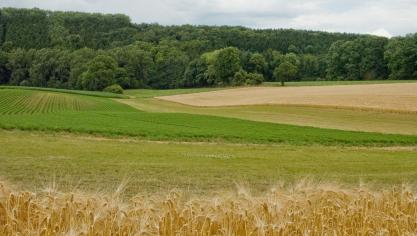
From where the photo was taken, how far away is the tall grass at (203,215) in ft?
15.4

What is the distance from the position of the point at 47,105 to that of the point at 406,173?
58.5 metres

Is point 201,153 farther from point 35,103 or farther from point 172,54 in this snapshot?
point 172,54

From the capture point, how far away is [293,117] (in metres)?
54.4

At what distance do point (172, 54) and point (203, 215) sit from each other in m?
143

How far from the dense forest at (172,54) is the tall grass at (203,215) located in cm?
10590

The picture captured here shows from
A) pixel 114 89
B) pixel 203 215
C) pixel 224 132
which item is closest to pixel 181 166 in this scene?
pixel 203 215

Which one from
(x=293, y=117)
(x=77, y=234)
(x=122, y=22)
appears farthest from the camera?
(x=122, y=22)

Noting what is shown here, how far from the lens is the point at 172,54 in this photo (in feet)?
479

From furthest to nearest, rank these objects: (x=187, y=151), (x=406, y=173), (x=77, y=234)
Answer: (x=187, y=151), (x=406, y=173), (x=77, y=234)

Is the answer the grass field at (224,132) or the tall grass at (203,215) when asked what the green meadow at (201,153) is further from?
the tall grass at (203,215)

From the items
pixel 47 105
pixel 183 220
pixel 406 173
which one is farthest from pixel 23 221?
pixel 47 105

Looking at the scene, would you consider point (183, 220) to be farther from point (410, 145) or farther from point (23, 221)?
point (410, 145)

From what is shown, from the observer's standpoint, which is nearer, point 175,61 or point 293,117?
point 293,117

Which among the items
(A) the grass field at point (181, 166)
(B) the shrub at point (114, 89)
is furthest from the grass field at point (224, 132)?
(B) the shrub at point (114, 89)
